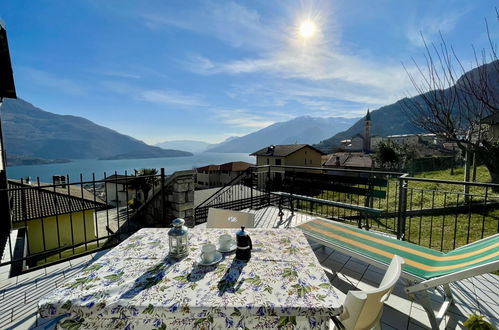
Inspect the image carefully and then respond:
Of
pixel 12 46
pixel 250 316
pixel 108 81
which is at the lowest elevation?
pixel 250 316

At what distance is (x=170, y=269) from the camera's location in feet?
4.29

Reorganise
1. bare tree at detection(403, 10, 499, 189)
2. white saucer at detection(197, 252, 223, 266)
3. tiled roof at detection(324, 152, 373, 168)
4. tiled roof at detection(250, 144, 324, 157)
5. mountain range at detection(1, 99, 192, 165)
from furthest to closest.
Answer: mountain range at detection(1, 99, 192, 165), tiled roof at detection(250, 144, 324, 157), tiled roof at detection(324, 152, 373, 168), bare tree at detection(403, 10, 499, 189), white saucer at detection(197, 252, 223, 266)

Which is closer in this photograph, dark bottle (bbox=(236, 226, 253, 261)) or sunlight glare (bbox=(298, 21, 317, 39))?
dark bottle (bbox=(236, 226, 253, 261))

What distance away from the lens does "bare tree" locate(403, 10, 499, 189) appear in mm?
4973

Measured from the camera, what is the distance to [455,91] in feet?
18.2

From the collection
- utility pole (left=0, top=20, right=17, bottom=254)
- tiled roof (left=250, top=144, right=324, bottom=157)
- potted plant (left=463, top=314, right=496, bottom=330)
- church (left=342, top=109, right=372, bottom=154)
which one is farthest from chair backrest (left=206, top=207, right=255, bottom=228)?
church (left=342, top=109, right=372, bottom=154)

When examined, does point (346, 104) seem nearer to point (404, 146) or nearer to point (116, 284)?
point (404, 146)

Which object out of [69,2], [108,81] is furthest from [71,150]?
[69,2]

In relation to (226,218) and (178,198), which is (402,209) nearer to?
(226,218)

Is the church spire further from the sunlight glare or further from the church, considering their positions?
the sunlight glare

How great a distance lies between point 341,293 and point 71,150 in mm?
177967

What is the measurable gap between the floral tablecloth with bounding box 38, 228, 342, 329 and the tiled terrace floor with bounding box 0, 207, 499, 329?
121cm

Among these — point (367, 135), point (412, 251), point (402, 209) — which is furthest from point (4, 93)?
point (367, 135)

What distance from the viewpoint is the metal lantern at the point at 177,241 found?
4.75 feet
